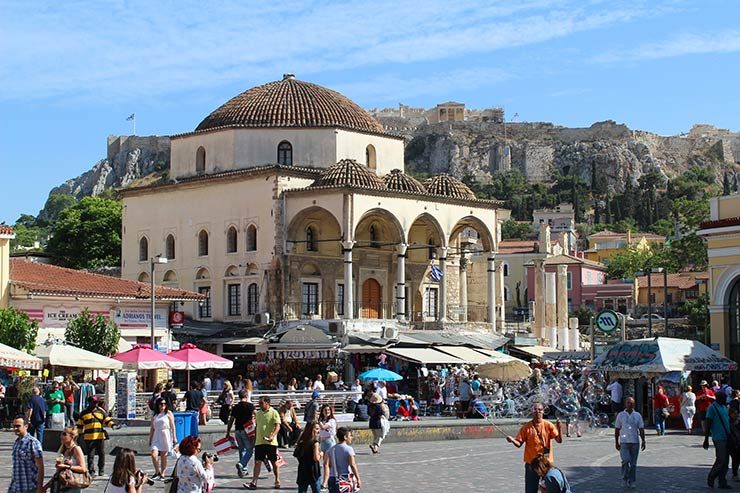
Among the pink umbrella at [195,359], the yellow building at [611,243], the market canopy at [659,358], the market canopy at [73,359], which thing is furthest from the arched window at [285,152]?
the yellow building at [611,243]

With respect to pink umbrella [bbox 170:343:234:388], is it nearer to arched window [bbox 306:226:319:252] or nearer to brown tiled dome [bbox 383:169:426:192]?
arched window [bbox 306:226:319:252]

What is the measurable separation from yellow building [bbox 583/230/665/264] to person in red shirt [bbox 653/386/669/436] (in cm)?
9042

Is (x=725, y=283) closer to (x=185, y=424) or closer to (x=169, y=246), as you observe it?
(x=185, y=424)

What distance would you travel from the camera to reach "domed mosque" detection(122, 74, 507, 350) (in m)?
48.8

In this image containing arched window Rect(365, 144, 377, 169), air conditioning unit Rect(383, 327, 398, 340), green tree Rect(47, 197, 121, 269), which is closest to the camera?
air conditioning unit Rect(383, 327, 398, 340)

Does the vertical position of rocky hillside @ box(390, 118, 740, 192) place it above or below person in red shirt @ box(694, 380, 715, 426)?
above

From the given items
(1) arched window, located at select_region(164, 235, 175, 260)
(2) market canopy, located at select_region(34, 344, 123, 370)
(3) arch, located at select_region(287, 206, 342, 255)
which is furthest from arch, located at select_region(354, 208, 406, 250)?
(2) market canopy, located at select_region(34, 344, 123, 370)

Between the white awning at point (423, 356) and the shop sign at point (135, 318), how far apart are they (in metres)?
7.25

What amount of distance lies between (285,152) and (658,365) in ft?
73.5

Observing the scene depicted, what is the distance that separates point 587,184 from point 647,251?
193 feet

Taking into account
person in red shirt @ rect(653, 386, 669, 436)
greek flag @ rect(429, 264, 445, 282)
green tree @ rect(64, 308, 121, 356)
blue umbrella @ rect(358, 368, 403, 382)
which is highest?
greek flag @ rect(429, 264, 445, 282)

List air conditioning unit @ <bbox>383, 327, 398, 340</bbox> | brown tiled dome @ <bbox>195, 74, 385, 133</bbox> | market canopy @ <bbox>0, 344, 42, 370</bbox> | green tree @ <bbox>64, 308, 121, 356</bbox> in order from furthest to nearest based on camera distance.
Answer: brown tiled dome @ <bbox>195, 74, 385, 133</bbox> < air conditioning unit @ <bbox>383, 327, 398, 340</bbox> < green tree @ <bbox>64, 308, 121, 356</bbox> < market canopy @ <bbox>0, 344, 42, 370</bbox>

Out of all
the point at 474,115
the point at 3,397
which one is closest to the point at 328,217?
the point at 3,397

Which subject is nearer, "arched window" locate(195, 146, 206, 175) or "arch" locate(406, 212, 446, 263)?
"arched window" locate(195, 146, 206, 175)
